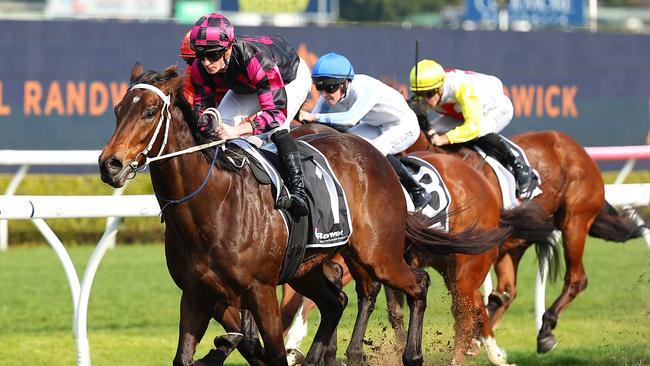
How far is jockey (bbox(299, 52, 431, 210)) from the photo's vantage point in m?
5.88

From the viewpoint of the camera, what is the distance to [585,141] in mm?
14734

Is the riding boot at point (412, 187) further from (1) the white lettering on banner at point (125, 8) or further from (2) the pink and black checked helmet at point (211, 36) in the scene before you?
(1) the white lettering on banner at point (125, 8)

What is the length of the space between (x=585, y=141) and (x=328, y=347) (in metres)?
10.0

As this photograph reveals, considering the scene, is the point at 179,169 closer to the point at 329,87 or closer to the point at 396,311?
the point at 329,87

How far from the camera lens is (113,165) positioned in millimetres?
3971

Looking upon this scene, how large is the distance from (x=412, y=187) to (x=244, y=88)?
134 cm

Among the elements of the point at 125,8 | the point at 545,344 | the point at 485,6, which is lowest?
the point at 125,8

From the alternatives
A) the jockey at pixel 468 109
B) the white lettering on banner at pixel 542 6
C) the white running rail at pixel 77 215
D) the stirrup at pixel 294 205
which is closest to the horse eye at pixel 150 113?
the stirrup at pixel 294 205

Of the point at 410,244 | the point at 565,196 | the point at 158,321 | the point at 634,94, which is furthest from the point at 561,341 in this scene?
the point at 634,94

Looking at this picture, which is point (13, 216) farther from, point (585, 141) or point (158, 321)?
point (585, 141)

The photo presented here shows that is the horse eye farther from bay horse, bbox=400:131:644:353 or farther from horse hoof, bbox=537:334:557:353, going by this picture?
bay horse, bbox=400:131:644:353

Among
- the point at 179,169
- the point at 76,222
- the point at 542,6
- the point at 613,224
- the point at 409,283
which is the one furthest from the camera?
the point at 542,6

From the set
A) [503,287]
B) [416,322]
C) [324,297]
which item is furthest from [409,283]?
[503,287]

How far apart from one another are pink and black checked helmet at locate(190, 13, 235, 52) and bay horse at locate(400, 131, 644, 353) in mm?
3302
